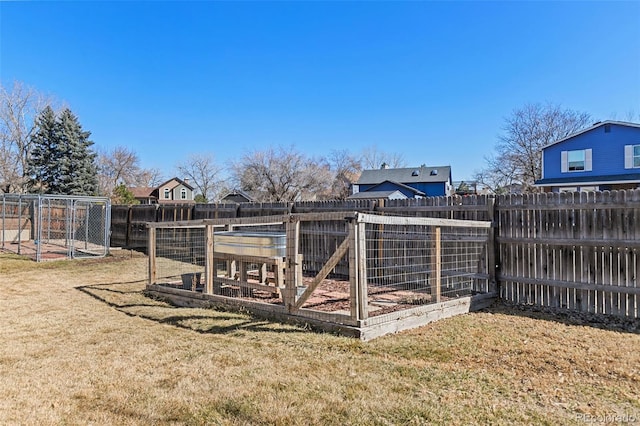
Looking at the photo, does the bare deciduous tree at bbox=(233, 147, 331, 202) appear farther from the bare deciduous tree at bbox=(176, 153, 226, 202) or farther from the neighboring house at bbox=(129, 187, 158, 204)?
the neighboring house at bbox=(129, 187, 158, 204)

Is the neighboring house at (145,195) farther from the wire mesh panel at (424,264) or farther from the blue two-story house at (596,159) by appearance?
the wire mesh panel at (424,264)

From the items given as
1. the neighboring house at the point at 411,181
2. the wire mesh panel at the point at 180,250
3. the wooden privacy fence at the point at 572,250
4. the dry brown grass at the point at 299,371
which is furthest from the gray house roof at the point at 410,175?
the dry brown grass at the point at 299,371

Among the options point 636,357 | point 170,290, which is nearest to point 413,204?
point 636,357

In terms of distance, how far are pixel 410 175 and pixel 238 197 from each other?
2010cm

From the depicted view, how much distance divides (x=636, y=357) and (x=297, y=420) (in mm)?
3742

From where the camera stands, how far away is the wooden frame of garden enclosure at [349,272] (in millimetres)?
4641

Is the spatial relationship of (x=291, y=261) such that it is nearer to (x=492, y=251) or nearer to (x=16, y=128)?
(x=492, y=251)

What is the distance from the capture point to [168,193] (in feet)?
163

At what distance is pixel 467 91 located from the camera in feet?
74.9

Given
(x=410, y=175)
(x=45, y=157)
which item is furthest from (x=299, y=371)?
(x=410, y=175)

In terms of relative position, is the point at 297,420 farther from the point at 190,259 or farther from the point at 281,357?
the point at 190,259

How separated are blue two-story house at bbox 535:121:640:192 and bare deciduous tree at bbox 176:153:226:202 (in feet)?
125

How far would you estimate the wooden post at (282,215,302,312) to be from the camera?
505 centimetres

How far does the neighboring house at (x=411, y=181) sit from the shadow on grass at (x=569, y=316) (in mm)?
31772
